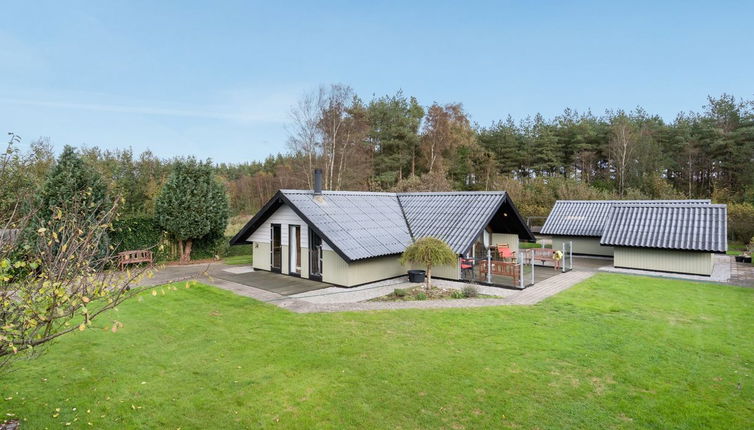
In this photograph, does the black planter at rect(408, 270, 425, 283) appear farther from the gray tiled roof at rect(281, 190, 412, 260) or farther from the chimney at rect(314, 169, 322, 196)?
the chimney at rect(314, 169, 322, 196)

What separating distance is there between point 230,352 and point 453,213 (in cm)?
1043

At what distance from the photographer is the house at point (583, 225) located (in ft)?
65.6

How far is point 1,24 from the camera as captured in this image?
302 inches

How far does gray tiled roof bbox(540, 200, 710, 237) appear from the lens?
2017 cm

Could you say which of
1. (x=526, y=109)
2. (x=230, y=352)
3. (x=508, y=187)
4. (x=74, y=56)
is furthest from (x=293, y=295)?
(x=526, y=109)

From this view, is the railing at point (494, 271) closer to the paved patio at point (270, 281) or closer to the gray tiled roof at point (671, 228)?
the paved patio at point (270, 281)

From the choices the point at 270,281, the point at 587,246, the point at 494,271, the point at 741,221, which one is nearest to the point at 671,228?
the point at 587,246

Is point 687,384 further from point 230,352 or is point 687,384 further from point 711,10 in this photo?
point 711,10

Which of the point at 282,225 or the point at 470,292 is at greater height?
the point at 282,225

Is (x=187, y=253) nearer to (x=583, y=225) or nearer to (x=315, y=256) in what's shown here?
(x=315, y=256)

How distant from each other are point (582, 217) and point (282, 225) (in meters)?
16.3

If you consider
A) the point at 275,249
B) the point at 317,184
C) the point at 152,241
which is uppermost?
the point at 317,184

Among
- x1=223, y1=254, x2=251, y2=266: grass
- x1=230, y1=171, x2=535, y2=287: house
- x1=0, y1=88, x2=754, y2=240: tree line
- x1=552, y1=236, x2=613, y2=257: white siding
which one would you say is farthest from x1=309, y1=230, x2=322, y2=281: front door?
x1=552, y1=236, x2=613, y2=257: white siding

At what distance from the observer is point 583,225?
20.6 meters
